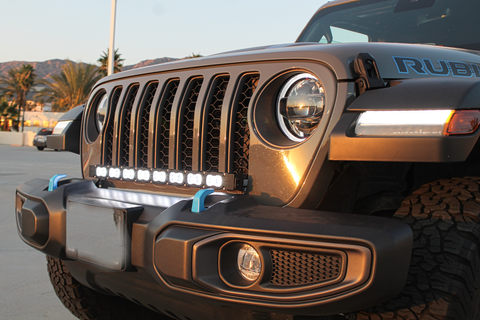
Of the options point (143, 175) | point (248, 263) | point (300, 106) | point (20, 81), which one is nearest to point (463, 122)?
point (300, 106)

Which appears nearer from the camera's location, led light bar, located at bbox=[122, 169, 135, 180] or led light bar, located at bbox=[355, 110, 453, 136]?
led light bar, located at bbox=[355, 110, 453, 136]

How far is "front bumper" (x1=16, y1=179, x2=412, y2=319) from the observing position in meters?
1.26

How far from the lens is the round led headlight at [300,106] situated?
5.30ft

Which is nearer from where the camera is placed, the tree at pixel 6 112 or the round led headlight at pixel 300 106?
the round led headlight at pixel 300 106

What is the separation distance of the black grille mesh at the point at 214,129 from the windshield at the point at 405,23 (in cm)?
159

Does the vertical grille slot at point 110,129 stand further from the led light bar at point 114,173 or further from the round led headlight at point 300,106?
the round led headlight at point 300,106

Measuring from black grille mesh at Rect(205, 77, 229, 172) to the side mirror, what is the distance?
3.95 ft

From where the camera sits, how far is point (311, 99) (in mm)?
1620

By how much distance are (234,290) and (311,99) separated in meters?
0.70

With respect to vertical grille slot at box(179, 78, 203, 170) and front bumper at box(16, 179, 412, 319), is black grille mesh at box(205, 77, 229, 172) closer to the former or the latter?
vertical grille slot at box(179, 78, 203, 170)

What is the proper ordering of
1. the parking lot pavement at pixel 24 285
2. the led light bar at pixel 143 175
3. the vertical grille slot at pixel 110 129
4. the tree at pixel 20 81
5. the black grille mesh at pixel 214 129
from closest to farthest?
1. the black grille mesh at pixel 214 129
2. the led light bar at pixel 143 175
3. the vertical grille slot at pixel 110 129
4. the parking lot pavement at pixel 24 285
5. the tree at pixel 20 81

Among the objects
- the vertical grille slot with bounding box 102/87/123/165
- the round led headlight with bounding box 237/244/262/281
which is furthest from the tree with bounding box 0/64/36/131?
the round led headlight with bounding box 237/244/262/281

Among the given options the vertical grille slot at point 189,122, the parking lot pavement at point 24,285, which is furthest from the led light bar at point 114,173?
the parking lot pavement at point 24,285

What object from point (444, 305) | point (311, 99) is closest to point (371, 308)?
point (444, 305)
